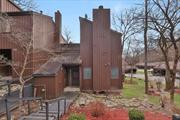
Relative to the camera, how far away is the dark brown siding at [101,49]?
2889cm

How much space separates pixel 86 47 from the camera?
96.9 ft

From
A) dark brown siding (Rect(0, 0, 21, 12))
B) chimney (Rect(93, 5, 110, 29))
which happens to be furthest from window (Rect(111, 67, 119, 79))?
dark brown siding (Rect(0, 0, 21, 12))

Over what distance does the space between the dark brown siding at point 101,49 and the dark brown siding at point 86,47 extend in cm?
61

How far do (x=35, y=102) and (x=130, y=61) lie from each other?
5192cm

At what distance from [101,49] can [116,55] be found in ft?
5.33

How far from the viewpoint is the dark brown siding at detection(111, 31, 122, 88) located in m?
29.1

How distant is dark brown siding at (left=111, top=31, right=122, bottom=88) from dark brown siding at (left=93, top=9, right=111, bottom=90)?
1.64 feet

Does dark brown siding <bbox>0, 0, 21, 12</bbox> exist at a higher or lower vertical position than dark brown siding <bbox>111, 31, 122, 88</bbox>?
higher

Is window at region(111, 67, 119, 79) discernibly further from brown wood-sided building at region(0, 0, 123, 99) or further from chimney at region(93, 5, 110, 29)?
chimney at region(93, 5, 110, 29)

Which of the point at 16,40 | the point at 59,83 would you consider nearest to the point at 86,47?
the point at 59,83

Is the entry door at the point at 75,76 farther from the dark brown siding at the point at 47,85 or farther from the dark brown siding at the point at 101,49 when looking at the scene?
the dark brown siding at the point at 47,85

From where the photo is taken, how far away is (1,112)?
16891mm

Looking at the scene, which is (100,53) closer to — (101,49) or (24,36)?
(101,49)

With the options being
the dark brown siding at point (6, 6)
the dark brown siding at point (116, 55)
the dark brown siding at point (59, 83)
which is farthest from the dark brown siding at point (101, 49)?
the dark brown siding at point (6, 6)
